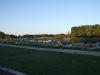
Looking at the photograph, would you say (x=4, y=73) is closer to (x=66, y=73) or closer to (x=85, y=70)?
(x=66, y=73)

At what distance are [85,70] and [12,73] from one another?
359 centimetres

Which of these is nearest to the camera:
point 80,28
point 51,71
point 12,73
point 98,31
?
point 12,73

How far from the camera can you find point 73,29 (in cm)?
10362

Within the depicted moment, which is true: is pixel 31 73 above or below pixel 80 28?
below

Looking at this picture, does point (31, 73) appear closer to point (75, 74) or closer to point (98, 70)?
point (75, 74)

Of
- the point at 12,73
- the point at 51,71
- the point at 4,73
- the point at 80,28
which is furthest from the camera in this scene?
the point at 80,28

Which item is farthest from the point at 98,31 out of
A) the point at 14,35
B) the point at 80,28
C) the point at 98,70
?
the point at 98,70

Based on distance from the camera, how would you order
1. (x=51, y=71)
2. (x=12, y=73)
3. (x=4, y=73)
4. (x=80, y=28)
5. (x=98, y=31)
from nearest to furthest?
(x=12, y=73) → (x=4, y=73) → (x=51, y=71) → (x=98, y=31) → (x=80, y=28)

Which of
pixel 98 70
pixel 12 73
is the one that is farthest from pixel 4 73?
pixel 98 70

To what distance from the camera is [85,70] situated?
910 centimetres

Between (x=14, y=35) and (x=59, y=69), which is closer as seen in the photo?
(x=59, y=69)

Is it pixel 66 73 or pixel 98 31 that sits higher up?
pixel 98 31

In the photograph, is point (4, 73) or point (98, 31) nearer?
point (4, 73)

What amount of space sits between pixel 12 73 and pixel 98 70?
4195 mm
